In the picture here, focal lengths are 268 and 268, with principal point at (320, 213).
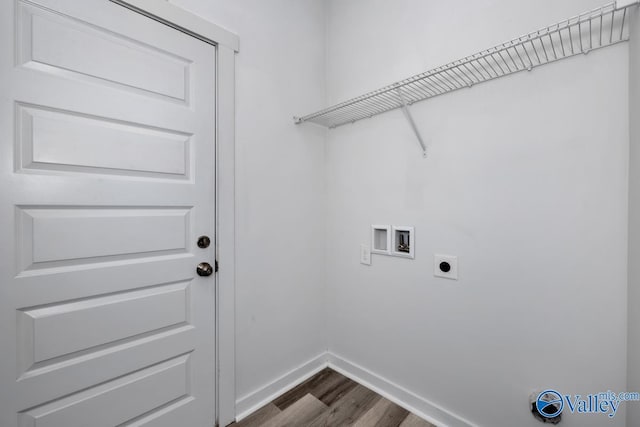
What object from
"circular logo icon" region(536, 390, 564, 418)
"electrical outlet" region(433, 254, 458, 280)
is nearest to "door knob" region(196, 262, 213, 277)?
"electrical outlet" region(433, 254, 458, 280)

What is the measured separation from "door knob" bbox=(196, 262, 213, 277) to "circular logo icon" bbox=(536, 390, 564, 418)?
155 centimetres

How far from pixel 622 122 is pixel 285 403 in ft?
6.68

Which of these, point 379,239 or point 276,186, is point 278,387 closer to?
point 379,239

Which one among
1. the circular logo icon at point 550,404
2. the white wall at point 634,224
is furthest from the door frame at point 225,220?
the white wall at point 634,224

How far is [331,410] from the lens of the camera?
152 cm

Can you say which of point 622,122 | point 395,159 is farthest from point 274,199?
point 622,122

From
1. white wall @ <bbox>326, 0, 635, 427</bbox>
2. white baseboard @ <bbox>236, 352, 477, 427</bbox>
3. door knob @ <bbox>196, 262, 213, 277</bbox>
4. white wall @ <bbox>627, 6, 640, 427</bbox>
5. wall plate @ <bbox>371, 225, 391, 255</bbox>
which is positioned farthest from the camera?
wall plate @ <bbox>371, 225, 391, 255</bbox>

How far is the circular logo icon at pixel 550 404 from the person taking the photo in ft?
3.54

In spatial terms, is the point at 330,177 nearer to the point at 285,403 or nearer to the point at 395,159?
the point at 395,159

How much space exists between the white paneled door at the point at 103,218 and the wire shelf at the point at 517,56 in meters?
0.84

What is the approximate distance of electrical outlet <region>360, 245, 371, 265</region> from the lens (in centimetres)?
171

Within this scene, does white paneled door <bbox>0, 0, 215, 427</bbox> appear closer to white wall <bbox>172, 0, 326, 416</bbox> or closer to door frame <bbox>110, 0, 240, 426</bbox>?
door frame <bbox>110, 0, 240, 426</bbox>

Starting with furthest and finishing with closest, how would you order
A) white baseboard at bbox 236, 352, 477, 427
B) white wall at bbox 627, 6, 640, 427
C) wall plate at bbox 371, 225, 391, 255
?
wall plate at bbox 371, 225, 391, 255 → white baseboard at bbox 236, 352, 477, 427 → white wall at bbox 627, 6, 640, 427

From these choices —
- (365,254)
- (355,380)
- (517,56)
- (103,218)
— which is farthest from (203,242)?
(517,56)
